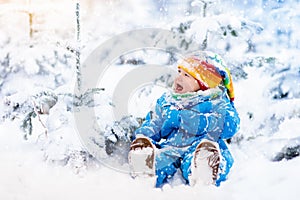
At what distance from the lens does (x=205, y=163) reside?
1.12 m

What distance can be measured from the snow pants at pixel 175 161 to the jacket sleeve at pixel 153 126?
0.13ft

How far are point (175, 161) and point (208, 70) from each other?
24cm

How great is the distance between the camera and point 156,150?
1157 millimetres

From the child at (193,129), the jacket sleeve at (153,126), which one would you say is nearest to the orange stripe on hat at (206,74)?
the child at (193,129)

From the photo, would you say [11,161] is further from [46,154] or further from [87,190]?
[87,190]

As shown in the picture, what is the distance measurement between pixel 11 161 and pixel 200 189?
485 millimetres

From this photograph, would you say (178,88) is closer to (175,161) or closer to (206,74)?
(206,74)

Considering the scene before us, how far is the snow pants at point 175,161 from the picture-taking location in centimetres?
115

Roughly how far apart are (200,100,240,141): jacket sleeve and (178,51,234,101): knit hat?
0.16 feet

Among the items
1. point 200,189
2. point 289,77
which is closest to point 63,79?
point 200,189

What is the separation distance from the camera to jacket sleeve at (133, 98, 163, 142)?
117 centimetres

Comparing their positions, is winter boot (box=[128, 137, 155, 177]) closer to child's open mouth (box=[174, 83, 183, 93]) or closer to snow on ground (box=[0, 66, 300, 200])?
snow on ground (box=[0, 66, 300, 200])

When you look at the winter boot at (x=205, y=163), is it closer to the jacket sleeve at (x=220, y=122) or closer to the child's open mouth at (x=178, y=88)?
the jacket sleeve at (x=220, y=122)

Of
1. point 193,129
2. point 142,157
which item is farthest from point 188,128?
point 142,157
